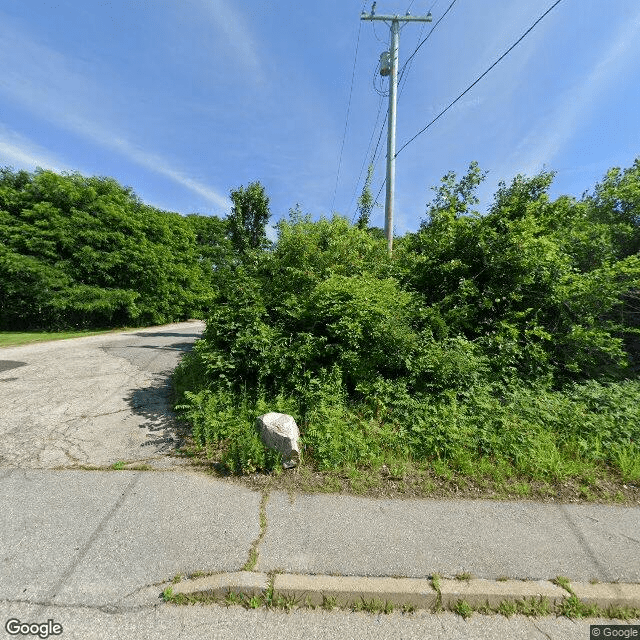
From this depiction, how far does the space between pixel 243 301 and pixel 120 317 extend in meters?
15.7

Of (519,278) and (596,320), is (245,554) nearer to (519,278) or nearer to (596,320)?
(519,278)

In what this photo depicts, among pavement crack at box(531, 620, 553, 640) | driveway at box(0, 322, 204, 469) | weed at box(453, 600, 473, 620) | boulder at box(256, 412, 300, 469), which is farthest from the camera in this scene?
driveway at box(0, 322, 204, 469)

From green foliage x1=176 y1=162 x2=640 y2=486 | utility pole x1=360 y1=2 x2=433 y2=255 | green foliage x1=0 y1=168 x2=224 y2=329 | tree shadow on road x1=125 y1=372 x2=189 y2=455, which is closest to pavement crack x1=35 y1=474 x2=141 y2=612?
tree shadow on road x1=125 y1=372 x2=189 y2=455

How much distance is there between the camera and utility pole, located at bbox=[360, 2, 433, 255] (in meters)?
6.50

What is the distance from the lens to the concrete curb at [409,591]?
71.7 inches

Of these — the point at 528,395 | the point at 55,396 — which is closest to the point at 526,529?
the point at 528,395

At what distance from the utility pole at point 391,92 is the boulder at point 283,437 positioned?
4.49 metres

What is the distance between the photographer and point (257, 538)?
7.33 ft

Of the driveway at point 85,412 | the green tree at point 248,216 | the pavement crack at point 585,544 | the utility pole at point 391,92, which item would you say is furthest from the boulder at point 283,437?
the green tree at point 248,216

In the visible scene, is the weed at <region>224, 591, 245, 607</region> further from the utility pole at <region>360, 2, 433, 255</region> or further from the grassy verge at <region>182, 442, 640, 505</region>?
the utility pole at <region>360, 2, 433, 255</region>

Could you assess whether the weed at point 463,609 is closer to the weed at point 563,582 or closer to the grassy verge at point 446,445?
the weed at point 563,582

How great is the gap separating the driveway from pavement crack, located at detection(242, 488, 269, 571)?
3.94 feet

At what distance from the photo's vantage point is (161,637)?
1602 mm

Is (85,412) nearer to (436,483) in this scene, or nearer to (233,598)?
(233,598)
